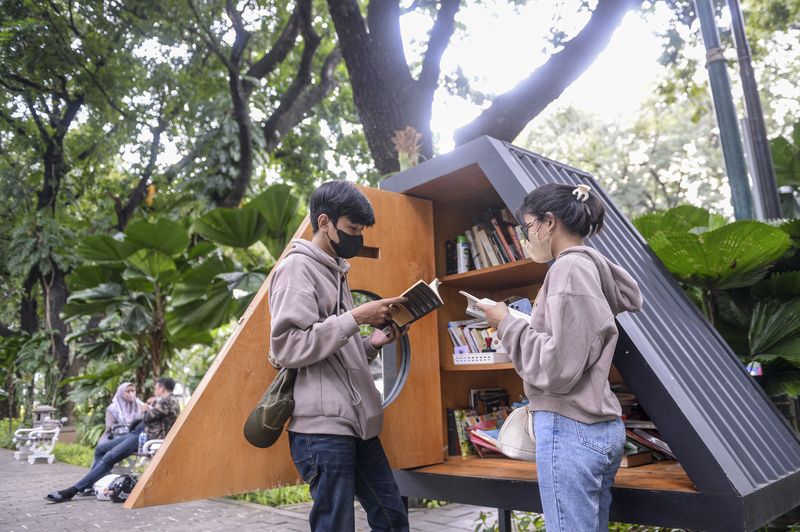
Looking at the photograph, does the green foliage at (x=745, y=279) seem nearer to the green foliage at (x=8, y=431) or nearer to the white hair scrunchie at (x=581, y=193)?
the white hair scrunchie at (x=581, y=193)

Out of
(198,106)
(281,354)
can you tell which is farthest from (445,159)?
(198,106)

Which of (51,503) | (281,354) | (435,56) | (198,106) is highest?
(198,106)

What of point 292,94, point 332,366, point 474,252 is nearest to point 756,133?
point 474,252

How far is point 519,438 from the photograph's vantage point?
3000mm

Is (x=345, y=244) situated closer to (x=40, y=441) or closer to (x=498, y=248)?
(x=498, y=248)

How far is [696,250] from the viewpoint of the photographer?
144 inches

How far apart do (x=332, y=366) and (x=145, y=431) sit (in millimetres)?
7038

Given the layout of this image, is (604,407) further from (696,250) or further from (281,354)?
(696,250)

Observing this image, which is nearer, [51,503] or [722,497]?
[722,497]

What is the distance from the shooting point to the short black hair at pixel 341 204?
269cm

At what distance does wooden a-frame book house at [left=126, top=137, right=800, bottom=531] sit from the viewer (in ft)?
8.36

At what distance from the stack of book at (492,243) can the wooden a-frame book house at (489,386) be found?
0.28 feet

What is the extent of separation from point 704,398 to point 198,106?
400 inches

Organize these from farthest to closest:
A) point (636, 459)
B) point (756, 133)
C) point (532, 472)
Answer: point (756, 133), point (532, 472), point (636, 459)
